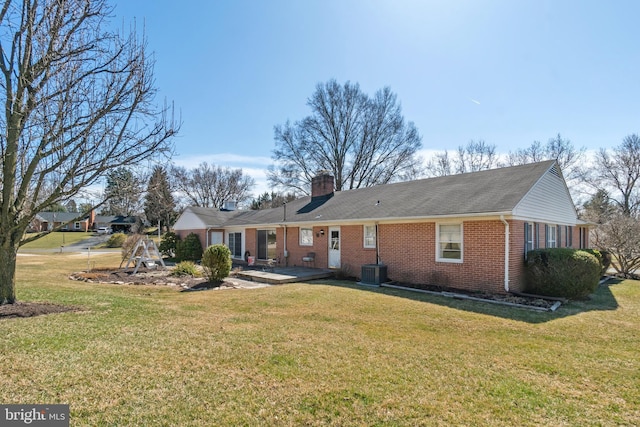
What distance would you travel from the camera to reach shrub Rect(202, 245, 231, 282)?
40.0 feet

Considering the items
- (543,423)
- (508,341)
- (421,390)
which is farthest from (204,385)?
(508,341)

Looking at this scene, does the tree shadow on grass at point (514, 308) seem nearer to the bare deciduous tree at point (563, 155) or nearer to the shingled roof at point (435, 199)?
the shingled roof at point (435, 199)

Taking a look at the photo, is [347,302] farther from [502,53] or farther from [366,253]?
[502,53]

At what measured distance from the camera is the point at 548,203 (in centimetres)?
1273

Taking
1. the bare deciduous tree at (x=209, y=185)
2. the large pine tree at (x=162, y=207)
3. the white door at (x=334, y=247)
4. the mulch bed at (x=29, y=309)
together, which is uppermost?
the bare deciduous tree at (x=209, y=185)

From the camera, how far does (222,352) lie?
477 cm

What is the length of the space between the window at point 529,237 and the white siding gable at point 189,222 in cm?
1830

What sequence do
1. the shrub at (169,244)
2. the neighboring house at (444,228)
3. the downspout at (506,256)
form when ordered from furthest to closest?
1. the shrub at (169,244)
2. the neighboring house at (444,228)
3. the downspout at (506,256)

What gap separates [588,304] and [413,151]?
88.1 feet

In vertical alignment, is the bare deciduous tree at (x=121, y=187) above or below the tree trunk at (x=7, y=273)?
above

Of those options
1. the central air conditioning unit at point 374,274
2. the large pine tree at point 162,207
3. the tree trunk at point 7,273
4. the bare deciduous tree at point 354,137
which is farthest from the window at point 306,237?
the bare deciduous tree at point 354,137

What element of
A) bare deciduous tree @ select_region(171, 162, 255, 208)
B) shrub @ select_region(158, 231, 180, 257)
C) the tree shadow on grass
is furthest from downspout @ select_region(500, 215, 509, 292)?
bare deciduous tree @ select_region(171, 162, 255, 208)

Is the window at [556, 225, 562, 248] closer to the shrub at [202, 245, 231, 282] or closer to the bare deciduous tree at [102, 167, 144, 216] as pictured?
the shrub at [202, 245, 231, 282]

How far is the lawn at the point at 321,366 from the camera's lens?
330 centimetres
